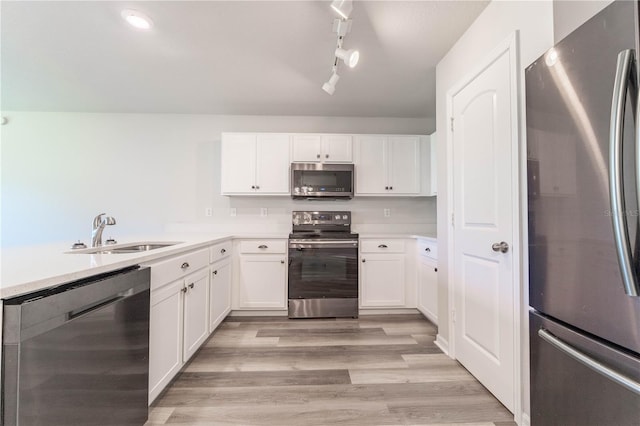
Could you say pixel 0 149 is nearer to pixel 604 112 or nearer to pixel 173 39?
pixel 173 39

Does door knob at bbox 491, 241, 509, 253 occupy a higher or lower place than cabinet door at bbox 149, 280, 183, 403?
higher

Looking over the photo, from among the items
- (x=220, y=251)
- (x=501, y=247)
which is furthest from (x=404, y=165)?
(x=220, y=251)

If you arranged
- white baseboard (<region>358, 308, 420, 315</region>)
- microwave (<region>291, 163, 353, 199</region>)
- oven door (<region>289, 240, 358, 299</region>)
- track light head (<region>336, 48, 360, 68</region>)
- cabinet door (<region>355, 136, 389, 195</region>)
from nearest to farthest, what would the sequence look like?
track light head (<region>336, 48, 360, 68</region>), oven door (<region>289, 240, 358, 299</region>), white baseboard (<region>358, 308, 420, 315</region>), microwave (<region>291, 163, 353, 199</region>), cabinet door (<region>355, 136, 389, 195</region>)

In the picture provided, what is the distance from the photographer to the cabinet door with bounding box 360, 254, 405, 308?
286 centimetres

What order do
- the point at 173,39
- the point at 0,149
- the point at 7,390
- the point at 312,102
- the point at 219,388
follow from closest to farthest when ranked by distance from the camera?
the point at 7,390
the point at 219,388
the point at 173,39
the point at 312,102
the point at 0,149

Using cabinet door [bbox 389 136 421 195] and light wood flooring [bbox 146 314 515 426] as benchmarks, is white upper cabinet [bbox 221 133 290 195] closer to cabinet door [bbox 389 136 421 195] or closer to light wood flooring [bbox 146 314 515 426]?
cabinet door [bbox 389 136 421 195]

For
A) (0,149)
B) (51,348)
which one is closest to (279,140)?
(51,348)

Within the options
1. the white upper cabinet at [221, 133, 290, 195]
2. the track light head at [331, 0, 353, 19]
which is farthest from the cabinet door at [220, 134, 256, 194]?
the track light head at [331, 0, 353, 19]

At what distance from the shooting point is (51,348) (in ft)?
2.70

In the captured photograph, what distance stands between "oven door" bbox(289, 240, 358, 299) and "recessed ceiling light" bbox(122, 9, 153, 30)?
2.04 meters

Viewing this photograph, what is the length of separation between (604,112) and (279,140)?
2724 millimetres

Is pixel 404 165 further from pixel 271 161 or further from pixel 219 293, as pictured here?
pixel 219 293

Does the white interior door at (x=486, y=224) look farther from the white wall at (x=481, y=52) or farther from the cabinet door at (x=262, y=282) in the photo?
the cabinet door at (x=262, y=282)

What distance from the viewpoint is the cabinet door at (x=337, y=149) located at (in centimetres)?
309
